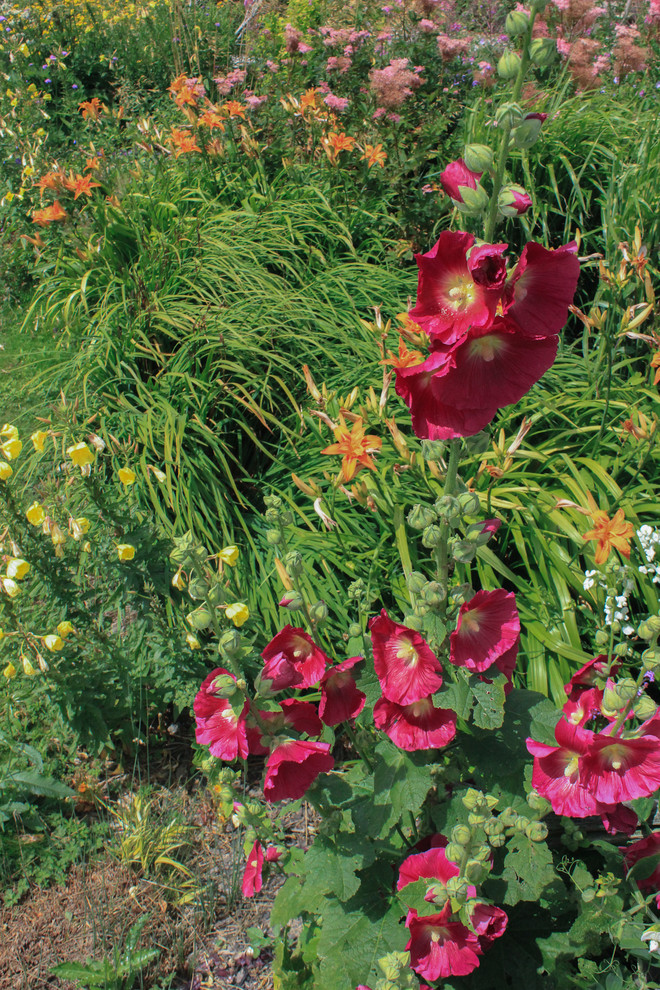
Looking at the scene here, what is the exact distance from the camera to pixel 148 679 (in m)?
2.25

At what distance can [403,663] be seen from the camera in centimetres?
121

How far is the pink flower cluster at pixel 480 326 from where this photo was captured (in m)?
0.84

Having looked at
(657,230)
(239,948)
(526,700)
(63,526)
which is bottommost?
(239,948)

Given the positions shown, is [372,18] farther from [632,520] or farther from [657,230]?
[632,520]

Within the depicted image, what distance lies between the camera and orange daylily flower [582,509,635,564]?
1782 mm

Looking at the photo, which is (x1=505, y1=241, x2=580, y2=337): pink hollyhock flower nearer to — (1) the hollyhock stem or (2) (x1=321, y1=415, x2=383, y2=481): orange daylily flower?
(1) the hollyhock stem

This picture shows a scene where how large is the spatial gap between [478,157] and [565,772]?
99cm

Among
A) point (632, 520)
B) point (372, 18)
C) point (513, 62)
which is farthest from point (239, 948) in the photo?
point (372, 18)

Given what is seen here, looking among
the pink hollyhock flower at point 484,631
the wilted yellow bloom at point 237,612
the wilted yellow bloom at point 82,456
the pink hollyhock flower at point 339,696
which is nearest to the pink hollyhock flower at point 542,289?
the pink hollyhock flower at point 484,631

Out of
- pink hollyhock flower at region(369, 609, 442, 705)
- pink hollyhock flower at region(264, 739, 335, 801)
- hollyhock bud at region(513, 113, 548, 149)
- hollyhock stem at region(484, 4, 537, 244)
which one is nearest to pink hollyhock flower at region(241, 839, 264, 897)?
pink hollyhock flower at region(264, 739, 335, 801)

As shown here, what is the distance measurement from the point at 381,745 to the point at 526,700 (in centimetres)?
30

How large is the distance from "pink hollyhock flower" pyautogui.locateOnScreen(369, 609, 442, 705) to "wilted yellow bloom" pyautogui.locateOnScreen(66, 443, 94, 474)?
3.48ft

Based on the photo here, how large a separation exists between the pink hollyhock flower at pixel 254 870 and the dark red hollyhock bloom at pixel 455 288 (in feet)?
3.46

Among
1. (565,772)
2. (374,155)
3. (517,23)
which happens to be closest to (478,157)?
(517,23)
